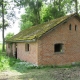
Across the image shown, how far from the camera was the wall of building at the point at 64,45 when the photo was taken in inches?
804

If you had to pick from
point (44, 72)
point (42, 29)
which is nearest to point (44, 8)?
point (42, 29)

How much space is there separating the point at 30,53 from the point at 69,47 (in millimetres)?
4539

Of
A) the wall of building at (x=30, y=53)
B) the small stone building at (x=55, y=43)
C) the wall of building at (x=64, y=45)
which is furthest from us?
the wall of building at (x=30, y=53)

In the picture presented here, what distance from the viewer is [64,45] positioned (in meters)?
21.8

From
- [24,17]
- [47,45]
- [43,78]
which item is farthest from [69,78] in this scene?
[24,17]

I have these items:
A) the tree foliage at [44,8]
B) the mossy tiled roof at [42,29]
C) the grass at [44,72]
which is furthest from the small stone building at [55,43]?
the tree foliage at [44,8]

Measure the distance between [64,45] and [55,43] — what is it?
49.0 inches

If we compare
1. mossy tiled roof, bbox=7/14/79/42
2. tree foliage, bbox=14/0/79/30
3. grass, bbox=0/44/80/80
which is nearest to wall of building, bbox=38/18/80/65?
mossy tiled roof, bbox=7/14/79/42

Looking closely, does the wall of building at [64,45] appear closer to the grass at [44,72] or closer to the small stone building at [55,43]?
the small stone building at [55,43]

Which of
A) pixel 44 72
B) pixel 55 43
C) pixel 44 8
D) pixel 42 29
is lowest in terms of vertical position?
pixel 44 72

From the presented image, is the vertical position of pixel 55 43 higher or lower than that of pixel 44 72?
higher

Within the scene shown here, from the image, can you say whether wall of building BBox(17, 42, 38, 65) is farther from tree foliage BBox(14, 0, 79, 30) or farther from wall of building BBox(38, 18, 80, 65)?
tree foliage BBox(14, 0, 79, 30)

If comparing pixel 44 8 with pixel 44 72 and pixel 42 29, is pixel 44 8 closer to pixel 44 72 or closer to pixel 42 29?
pixel 42 29

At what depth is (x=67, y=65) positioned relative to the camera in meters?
21.3
